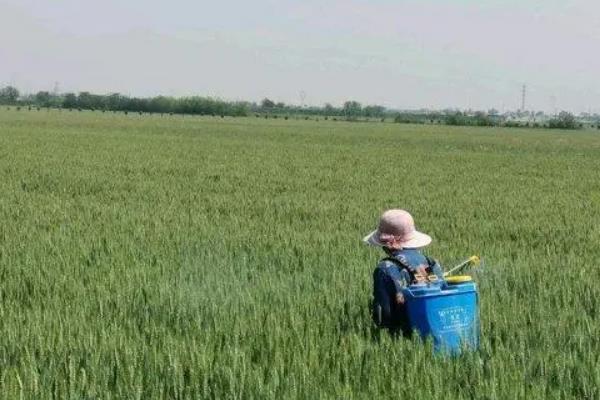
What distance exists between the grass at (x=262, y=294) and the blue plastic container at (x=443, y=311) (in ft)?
0.29

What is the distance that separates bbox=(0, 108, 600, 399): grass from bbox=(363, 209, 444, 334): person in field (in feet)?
0.56

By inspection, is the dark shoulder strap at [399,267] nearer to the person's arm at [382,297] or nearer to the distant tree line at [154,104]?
the person's arm at [382,297]

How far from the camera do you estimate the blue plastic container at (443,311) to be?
4.08 m

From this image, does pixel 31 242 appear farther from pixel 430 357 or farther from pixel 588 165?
pixel 588 165

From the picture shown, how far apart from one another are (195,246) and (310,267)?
169 cm

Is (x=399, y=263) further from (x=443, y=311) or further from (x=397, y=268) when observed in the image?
(x=443, y=311)

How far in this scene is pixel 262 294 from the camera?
6.05 meters

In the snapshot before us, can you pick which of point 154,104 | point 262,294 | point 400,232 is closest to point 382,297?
point 400,232

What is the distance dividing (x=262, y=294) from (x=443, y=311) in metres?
2.14

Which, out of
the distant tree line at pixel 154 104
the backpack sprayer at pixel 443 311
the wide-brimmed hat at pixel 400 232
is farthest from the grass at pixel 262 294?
the distant tree line at pixel 154 104

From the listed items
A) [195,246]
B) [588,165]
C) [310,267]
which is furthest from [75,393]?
[588,165]

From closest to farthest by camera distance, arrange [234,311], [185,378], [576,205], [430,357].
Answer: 1. [185,378]
2. [430,357]
3. [234,311]
4. [576,205]

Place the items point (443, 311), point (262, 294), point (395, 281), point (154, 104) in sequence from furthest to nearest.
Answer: point (154, 104) < point (262, 294) < point (395, 281) < point (443, 311)

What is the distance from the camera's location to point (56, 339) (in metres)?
4.59
